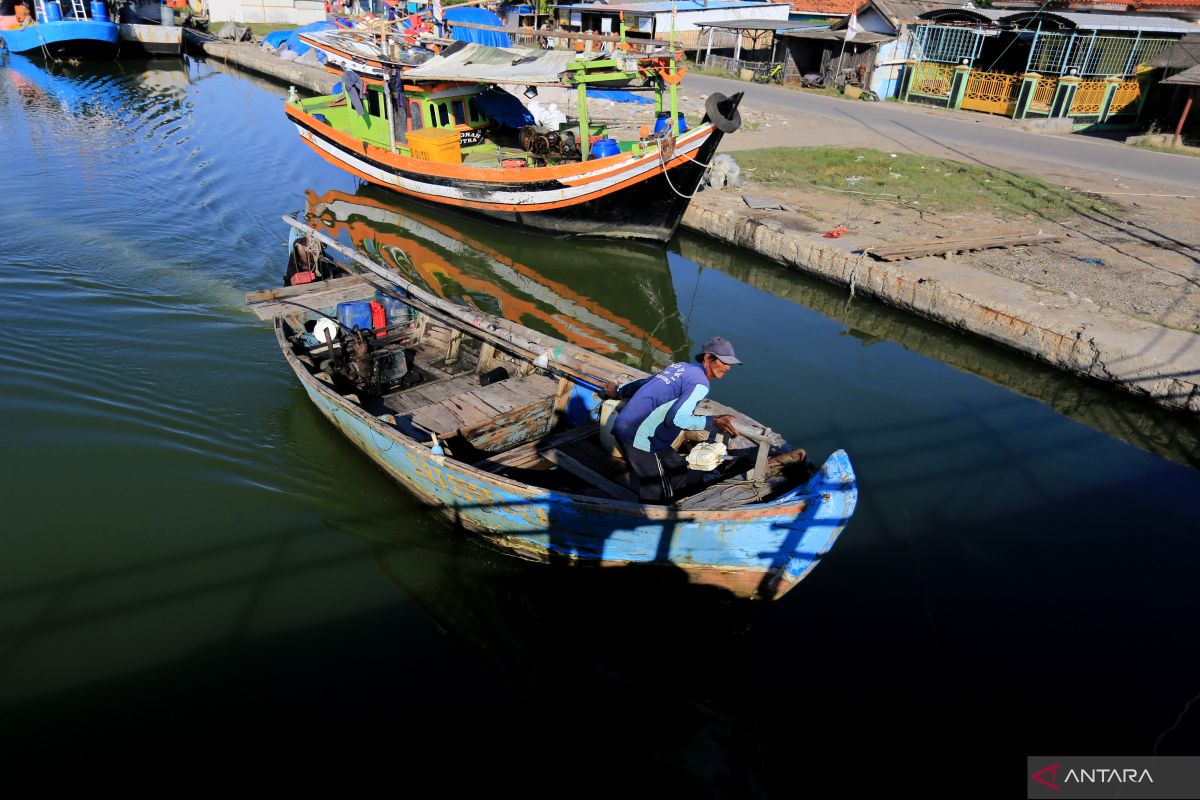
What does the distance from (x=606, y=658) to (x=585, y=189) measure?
10.6 meters

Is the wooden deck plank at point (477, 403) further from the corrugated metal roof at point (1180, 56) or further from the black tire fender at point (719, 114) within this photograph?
the corrugated metal roof at point (1180, 56)

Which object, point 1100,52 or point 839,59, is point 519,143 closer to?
point 839,59

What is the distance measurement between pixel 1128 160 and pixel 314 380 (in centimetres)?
2192

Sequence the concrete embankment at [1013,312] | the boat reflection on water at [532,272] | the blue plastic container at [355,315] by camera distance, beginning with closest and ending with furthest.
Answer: the blue plastic container at [355,315] < the concrete embankment at [1013,312] < the boat reflection on water at [532,272]

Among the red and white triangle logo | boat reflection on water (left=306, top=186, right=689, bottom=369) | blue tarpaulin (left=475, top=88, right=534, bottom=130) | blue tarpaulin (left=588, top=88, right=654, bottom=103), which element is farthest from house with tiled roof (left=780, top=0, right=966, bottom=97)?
the red and white triangle logo

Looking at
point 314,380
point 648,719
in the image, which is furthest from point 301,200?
point 648,719

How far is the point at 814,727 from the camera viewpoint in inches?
216

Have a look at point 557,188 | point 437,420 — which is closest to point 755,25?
point 557,188

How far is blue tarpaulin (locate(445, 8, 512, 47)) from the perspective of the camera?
2356 centimetres

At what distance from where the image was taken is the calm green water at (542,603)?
5.24 meters

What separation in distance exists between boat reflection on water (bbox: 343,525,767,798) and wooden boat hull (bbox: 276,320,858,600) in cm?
32

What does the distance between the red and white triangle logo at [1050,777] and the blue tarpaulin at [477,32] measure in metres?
22.0

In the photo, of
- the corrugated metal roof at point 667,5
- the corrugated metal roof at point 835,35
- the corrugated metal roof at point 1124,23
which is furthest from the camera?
the corrugated metal roof at point 667,5

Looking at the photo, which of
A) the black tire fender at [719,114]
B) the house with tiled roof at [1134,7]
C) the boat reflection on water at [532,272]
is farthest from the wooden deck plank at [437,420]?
the house with tiled roof at [1134,7]
